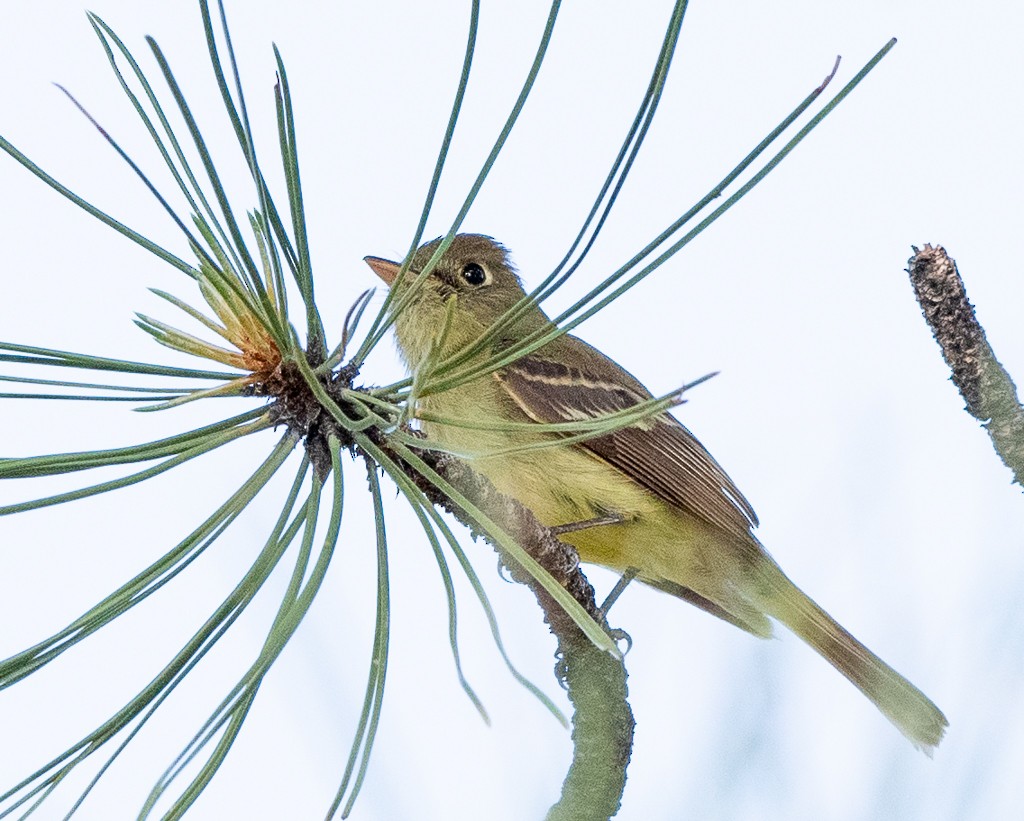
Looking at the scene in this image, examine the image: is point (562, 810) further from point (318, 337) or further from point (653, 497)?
point (653, 497)

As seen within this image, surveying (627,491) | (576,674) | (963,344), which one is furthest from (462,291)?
(963,344)

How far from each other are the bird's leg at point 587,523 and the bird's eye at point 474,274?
120cm

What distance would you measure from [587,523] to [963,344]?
1.93m

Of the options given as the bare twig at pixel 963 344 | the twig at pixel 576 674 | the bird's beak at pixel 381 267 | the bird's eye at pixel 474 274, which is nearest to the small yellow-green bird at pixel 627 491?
the bird's beak at pixel 381 267

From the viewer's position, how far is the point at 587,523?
10.7ft

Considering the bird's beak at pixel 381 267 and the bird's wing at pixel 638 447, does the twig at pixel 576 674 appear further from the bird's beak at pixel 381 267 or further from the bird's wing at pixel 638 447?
the bird's beak at pixel 381 267

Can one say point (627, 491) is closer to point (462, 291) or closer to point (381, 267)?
point (381, 267)

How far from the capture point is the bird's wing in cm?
366

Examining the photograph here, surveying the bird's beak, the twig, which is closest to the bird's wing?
the bird's beak

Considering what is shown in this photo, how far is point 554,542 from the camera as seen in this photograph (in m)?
1.64

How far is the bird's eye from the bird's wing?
50 centimetres

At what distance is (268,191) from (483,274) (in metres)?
3.05

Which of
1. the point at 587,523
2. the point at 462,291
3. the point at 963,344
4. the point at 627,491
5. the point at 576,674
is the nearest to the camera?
the point at 963,344

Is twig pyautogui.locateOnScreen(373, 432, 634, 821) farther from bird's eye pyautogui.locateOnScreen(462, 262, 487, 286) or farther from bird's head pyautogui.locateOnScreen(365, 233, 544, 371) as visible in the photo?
bird's eye pyautogui.locateOnScreen(462, 262, 487, 286)
